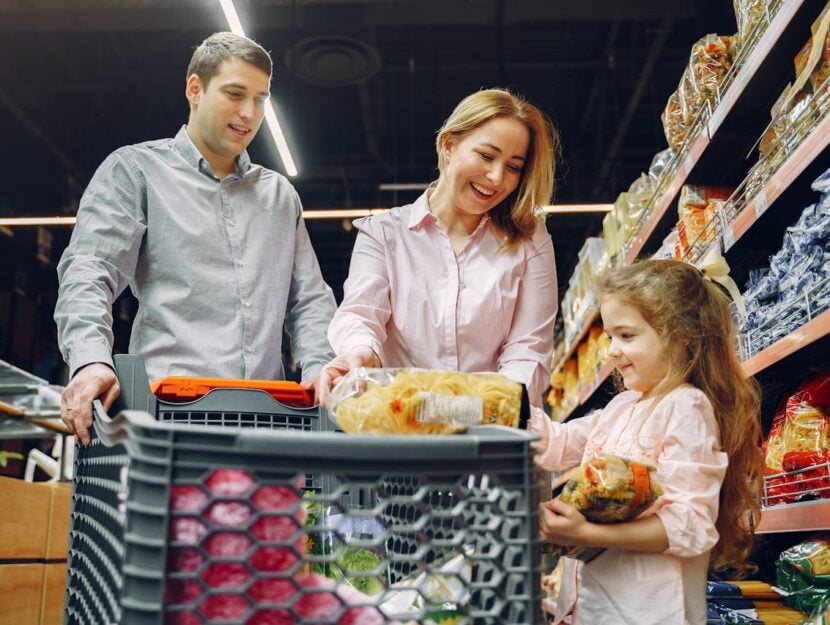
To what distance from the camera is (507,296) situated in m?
1.73

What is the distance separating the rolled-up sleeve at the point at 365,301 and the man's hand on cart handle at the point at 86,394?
1.27 feet

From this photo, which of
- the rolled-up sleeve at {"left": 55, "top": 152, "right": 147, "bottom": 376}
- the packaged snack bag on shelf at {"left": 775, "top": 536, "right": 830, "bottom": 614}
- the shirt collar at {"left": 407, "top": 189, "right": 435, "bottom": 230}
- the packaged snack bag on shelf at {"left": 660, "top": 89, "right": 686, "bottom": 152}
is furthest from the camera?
the packaged snack bag on shelf at {"left": 660, "top": 89, "right": 686, "bottom": 152}

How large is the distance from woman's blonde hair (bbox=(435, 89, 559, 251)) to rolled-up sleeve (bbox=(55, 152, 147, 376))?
0.67m

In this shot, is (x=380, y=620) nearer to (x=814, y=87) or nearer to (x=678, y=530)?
(x=678, y=530)

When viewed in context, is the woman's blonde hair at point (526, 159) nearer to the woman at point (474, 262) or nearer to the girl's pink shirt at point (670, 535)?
the woman at point (474, 262)

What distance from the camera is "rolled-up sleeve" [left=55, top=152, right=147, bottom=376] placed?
55.6 inches

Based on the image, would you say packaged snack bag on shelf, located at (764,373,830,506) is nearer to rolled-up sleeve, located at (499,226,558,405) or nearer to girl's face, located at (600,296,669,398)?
girl's face, located at (600,296,669,398)

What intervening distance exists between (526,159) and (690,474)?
75cm

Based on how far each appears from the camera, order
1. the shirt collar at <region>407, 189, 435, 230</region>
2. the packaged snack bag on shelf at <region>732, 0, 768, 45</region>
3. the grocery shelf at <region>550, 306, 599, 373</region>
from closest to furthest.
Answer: the shirt collar at <region>407, 189, 435, 230</region> < the packaged snack bag on shelf at <region>732, 0, 768, 45</region> < the grocery shelf at <region>550, 306, 599, 373</region>

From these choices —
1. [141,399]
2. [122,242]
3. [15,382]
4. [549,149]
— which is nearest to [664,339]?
[549,149]

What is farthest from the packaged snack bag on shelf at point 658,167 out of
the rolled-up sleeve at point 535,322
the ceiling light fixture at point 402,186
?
the ceiling light fixture at point 402,186

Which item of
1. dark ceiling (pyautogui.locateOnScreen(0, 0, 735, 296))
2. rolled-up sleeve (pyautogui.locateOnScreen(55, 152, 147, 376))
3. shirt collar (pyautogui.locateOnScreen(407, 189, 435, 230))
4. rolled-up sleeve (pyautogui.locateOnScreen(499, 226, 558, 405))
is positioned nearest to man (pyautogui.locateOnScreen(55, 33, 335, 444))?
rolled-up sleeve (pyautogui.locateOnScreen(55, 152, 147, 376))

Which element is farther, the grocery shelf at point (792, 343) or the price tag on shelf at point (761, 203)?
the price tag on shelf at point (761, 203)

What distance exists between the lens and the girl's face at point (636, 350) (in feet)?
5.24
